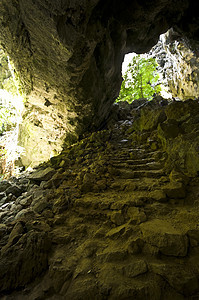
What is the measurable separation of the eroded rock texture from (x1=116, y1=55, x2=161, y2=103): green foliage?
6171 mm

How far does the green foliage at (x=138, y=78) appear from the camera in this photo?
14.9 metres

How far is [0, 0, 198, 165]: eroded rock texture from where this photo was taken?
12.0 ft

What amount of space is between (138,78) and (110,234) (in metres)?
16.2

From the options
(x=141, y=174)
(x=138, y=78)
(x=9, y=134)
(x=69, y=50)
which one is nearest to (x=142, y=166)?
(x=141, y=174)

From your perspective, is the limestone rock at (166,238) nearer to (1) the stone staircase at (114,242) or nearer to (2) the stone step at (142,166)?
(1) the stone staircase at (114,242)

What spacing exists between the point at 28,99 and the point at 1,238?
554 centimetres

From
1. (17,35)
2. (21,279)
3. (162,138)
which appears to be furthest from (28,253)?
(17,35)

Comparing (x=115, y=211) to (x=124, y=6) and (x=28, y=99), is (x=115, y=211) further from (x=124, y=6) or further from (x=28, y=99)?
(x=124, y=6)

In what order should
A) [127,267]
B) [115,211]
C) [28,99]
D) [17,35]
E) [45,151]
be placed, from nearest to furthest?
[127,267]
[115,211]
[17,35]
[28,99]
[45,151]

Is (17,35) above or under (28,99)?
above

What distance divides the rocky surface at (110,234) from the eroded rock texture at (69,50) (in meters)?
3.55

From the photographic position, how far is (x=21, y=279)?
162 cm

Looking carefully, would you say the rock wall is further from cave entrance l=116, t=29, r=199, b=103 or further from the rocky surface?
the rocky surface

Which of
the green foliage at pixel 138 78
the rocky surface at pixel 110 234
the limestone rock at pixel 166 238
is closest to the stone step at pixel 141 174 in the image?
the rocky surface at pixel 110 234
